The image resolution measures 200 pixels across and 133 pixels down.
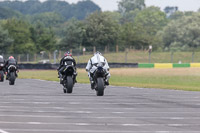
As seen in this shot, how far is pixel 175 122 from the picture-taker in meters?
12.5

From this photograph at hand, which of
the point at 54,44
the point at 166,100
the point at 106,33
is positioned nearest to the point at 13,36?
the point at 54,44

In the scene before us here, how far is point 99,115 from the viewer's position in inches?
541

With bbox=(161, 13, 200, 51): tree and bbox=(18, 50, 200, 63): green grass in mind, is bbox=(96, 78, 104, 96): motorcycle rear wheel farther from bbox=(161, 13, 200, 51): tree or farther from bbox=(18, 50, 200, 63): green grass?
bbox=(161, 13, 200, 51): tree

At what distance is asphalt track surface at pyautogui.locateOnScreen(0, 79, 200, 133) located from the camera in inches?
443

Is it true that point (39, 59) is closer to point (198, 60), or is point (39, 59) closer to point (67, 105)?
point (198, 60)

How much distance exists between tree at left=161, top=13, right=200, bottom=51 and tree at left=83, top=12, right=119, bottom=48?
15.6 metres

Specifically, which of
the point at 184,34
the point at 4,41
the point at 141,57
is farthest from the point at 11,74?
the point at 184,34

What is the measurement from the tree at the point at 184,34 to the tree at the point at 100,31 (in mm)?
15586

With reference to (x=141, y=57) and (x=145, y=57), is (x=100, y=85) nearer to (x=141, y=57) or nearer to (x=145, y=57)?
(x=141, y=57)

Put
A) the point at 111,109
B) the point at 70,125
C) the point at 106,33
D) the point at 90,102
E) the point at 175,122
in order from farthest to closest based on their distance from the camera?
the point at 106,33, the point at 90,102, the point at 111,109, the point at 175,122, the point at 70,125

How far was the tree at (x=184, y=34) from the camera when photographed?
112 m

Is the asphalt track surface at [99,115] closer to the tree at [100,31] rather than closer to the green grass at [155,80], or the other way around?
the green grass at [155,80]

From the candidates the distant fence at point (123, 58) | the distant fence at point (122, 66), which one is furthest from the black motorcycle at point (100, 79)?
the distant fence at point (123, 58)

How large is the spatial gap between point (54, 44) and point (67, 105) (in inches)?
3430
